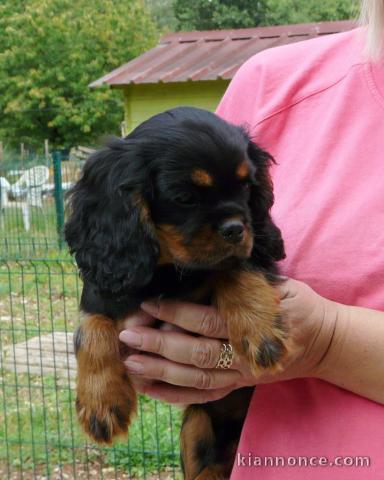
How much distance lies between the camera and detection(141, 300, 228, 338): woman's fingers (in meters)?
1.85

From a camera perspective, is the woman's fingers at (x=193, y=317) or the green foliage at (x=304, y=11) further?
the green foliage at (x=304, y=11)

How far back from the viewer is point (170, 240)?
73.7 inches

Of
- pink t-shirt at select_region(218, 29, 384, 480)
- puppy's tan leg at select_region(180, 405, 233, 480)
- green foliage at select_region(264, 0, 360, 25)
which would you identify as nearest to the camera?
pink t-shirt at select_region(218, 29, 384, 480)

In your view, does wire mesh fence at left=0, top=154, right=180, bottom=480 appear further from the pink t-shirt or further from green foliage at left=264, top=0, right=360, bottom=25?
green foliage at left=264, top=0, right=360, bottom=25

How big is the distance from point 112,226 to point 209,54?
10841mm

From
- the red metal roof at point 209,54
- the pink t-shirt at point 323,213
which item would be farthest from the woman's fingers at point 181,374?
the red metal roof at point 209,54

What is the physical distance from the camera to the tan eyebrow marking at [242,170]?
1.85 m

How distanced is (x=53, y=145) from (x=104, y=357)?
2659cm

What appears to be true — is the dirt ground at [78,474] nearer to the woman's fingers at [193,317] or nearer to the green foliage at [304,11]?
the woman's fingers at [193,317]

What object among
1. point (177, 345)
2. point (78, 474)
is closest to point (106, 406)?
point (177, 345)

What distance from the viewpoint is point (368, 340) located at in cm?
177

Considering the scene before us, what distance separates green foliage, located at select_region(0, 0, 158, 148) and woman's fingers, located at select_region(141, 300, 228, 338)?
A: 981 inches

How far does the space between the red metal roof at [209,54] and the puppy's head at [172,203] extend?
9.44 m

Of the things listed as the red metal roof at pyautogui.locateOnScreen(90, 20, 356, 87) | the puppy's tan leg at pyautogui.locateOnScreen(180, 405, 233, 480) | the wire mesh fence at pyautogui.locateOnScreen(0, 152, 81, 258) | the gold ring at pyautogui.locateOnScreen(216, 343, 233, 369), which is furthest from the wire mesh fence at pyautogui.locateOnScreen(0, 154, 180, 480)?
the wire mesh fence at pyautogui.locateOnScreen(0, 152, 81, 258)
